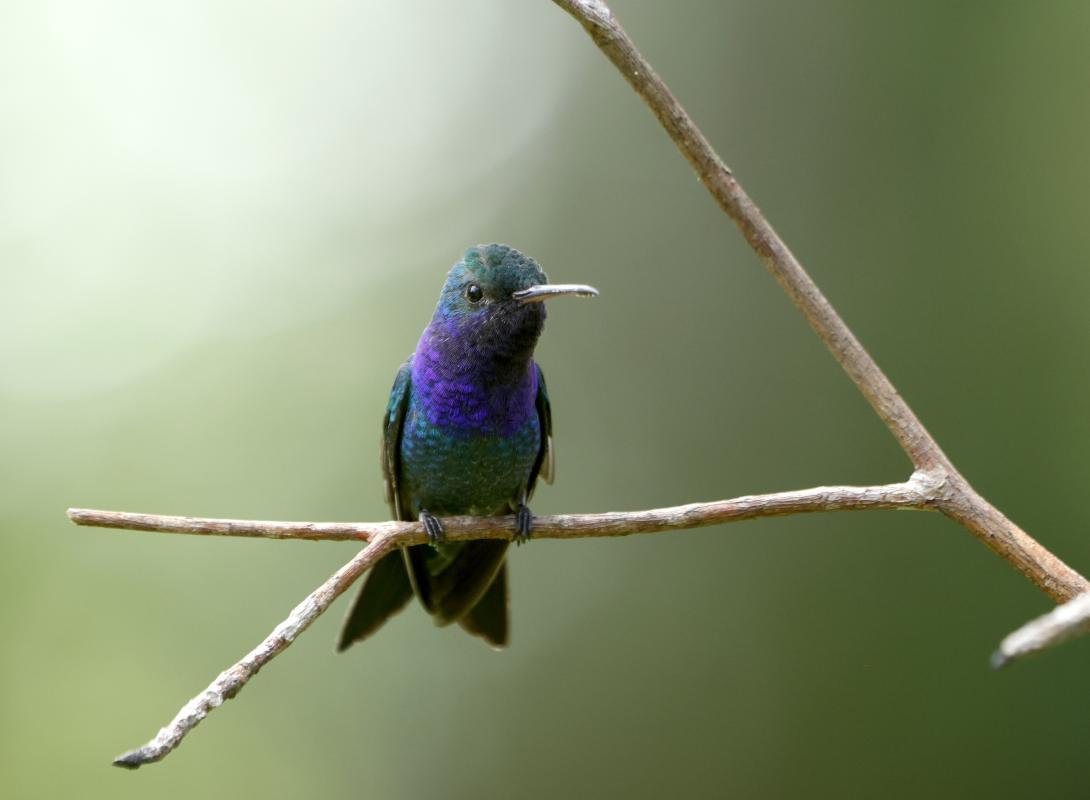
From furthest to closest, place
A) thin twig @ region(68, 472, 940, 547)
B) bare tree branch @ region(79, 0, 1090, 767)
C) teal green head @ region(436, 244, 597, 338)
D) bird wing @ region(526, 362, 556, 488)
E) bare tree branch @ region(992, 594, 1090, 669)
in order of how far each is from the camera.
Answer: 1. bird wing @ region(526, 362, 556, 488)
2. teal green head @ region(436, 244, 597, 338)
3. thin twig @ region(68, 472, 940, 547)
4. bare tree branch @ region(79, 0, 1090, 767)
5. bare tree branch @ region(992, 594, 1090, 669)

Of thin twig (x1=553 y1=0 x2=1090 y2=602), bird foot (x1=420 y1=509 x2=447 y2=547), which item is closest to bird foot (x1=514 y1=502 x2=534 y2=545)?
bird foot (x1=420 y1=509 x2=447 y2=547)

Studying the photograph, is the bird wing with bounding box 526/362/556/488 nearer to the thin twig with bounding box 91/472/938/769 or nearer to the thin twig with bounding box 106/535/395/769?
the thin twig with bounding box 91/472/938/769

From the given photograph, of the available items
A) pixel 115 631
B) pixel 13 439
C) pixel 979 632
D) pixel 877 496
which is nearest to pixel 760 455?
pixel 979 632

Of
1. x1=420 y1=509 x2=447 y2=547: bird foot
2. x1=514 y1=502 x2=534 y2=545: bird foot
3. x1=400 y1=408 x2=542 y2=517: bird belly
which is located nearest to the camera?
x1=420 y1=509 x2=447 y2=547: bird foot

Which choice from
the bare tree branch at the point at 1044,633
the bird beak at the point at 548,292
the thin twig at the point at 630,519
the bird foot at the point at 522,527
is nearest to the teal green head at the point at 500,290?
the bird beak at the point at 548,292

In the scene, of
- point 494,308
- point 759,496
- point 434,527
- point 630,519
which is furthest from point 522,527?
point 759,496

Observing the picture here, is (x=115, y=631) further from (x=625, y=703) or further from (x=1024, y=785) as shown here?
(x=1024, y=785)

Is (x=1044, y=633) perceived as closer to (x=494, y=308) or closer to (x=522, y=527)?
(x=522, y=527)
